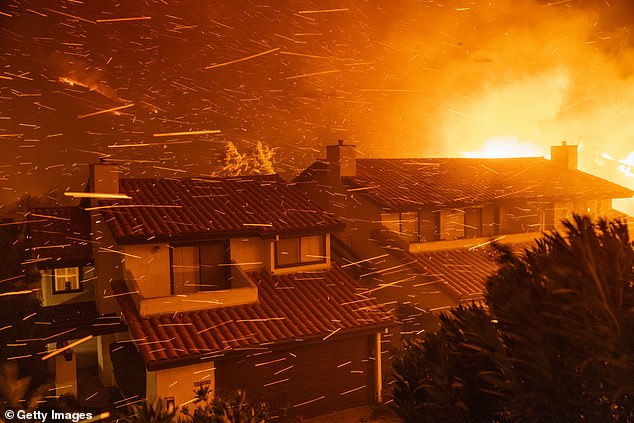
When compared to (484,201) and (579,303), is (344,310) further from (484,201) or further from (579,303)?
(579,303)

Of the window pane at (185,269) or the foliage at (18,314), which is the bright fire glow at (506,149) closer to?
the window pane at (185,269)

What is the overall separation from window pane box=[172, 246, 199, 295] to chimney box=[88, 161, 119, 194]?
394 centimetres

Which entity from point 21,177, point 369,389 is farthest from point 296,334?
point 21,177

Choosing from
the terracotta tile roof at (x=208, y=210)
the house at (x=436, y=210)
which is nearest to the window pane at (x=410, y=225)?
the house at (x=436, y=210)

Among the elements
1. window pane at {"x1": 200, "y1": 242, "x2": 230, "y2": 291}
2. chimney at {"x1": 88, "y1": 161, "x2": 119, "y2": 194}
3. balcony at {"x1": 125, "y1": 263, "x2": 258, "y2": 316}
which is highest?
chimney at {"x1": 88, "y1": 161, "x2": 119, "y2": 194}

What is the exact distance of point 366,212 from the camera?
2330 cm

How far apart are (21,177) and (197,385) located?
235ft

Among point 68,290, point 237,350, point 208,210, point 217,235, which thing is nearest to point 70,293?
point 68,290

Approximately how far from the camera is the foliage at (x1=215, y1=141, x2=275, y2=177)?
4591 cm

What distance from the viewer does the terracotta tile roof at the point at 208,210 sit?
17.0 metres

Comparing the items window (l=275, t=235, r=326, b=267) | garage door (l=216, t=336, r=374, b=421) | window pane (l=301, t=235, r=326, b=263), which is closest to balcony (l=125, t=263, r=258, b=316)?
garage door (l=216, t=336, r=374, b=421)

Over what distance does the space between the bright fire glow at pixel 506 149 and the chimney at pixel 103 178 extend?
111 ft

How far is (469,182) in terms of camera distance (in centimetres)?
2594

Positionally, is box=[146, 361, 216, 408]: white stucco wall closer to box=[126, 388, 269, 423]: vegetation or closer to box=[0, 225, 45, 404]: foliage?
box=[0, 225, 45, 404]: foliage
